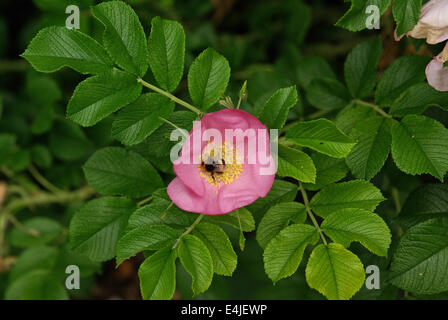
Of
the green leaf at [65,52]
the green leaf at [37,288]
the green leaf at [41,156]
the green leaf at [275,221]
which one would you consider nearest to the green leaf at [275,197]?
the green leaf at [275,221]

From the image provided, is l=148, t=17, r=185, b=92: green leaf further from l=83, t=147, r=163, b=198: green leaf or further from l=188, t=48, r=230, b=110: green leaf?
l=83, t=147, r=163, b=198: green leaf

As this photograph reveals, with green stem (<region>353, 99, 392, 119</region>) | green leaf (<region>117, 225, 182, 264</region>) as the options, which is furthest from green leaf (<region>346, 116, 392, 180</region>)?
green leaf (<region>117, 225, 182, 264</region>)

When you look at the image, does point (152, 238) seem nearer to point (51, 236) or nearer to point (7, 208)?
point (51, 236)

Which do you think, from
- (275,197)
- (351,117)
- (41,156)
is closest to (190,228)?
(275,197)
